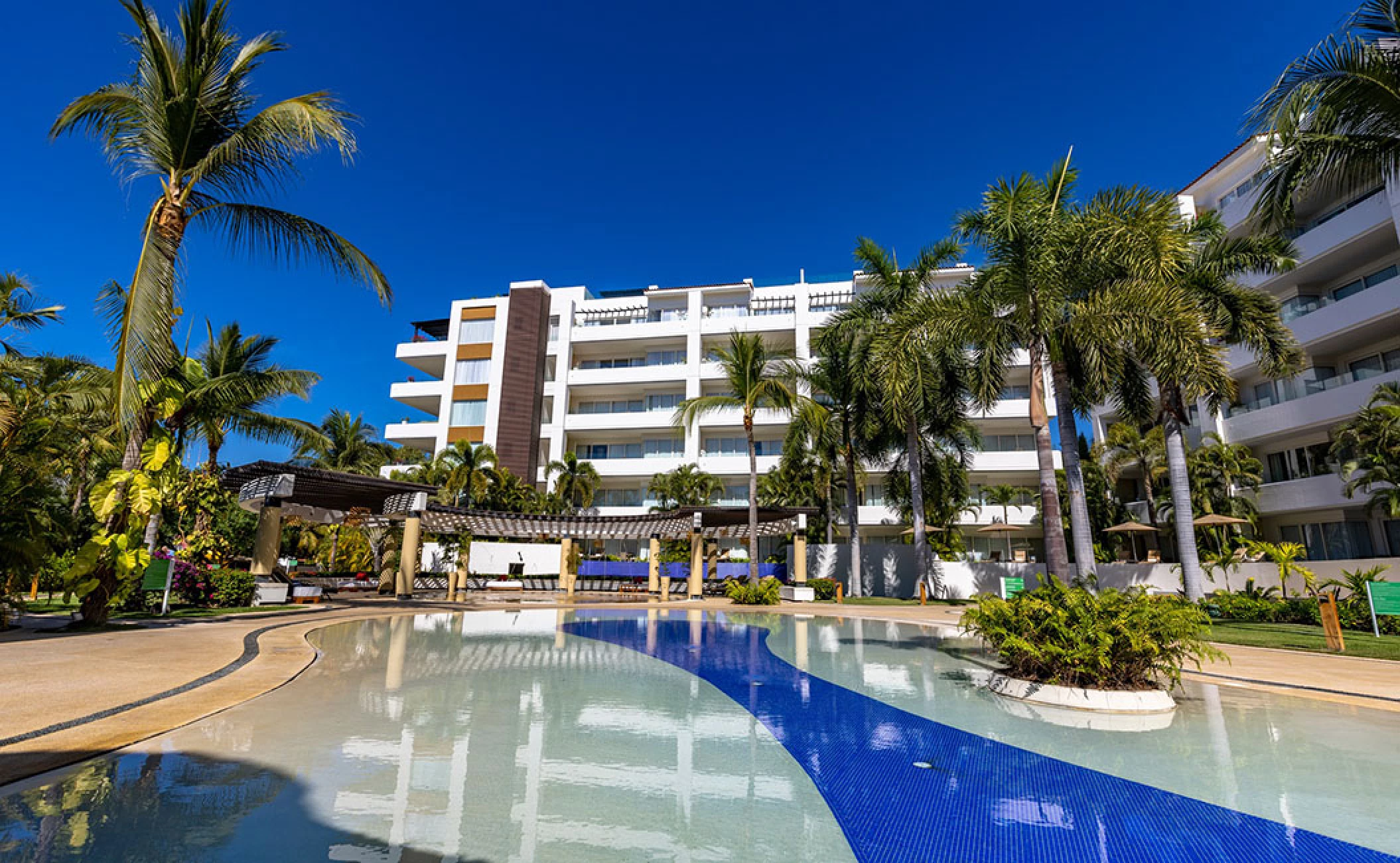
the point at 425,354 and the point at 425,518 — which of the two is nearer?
the point at 425,518

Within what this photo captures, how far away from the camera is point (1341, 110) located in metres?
9.41

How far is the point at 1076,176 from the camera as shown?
1208cm

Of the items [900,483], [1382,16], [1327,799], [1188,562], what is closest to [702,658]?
[1327,799]

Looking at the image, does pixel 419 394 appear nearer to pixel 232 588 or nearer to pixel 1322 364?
pixel 232 588

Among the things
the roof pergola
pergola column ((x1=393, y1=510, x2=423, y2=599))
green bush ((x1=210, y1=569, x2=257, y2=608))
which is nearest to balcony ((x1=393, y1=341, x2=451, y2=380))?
the roof pergola

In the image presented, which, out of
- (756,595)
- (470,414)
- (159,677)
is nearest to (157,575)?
(159,677)

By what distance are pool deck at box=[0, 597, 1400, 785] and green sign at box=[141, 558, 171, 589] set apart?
1.43m

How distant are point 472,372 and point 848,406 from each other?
3233cm

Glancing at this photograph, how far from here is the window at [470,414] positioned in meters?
47.0

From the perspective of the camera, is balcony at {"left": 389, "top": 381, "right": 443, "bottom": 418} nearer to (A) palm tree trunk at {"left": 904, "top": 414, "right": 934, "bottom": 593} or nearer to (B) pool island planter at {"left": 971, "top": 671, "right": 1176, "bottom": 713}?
(A) palm tree trunk at {"left": 904, "top": 414, "right": 934, "bottom": 593}

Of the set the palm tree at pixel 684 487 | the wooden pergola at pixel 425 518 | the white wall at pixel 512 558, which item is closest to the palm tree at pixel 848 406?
the wooden pergola at pixel 425 518

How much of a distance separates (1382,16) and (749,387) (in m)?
17.8

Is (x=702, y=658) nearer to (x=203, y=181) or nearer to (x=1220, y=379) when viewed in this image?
(x=1220, y=379)

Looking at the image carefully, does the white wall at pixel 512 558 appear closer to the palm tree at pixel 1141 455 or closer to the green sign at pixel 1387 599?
the palm tree at pixel 1141 455
